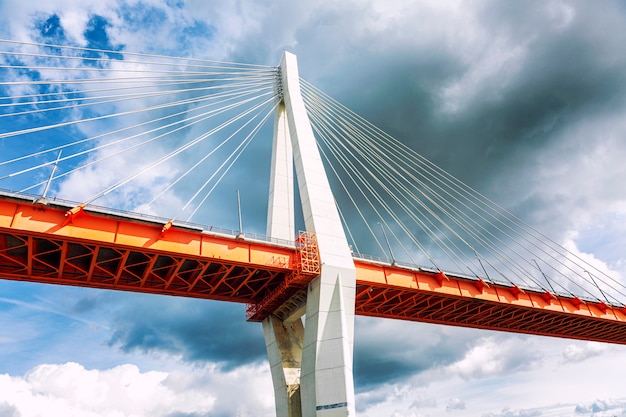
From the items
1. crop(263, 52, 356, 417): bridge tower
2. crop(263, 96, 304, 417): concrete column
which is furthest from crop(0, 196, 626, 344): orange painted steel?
crop(263, 96, 304, 417): concrete column

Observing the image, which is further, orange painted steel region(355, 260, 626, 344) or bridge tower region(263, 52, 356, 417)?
orange painted steel region(355, 260, 626, 344)

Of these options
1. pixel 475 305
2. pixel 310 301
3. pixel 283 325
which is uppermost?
pixel 475 305

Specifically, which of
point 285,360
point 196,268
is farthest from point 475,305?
point 196,268

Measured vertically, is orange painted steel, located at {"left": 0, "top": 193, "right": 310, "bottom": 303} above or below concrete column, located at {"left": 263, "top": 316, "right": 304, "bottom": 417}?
above

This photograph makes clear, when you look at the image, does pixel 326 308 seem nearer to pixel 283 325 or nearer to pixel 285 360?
pixel 285 360

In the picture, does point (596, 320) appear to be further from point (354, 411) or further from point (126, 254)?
point (126, 254)

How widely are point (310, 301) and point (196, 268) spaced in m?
7.43

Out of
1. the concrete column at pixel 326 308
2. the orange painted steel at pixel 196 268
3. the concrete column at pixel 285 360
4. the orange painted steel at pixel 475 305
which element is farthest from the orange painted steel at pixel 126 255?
the orange painted steel at pixel 475 305

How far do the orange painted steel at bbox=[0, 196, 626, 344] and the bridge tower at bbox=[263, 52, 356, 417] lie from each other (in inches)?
52.2

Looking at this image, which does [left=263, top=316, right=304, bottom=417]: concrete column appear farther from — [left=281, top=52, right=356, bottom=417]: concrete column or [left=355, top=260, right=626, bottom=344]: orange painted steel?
[left=355, top=260, right=626, bottom=344]: orange painted steel

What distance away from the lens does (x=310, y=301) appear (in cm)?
2867

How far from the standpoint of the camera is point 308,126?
35812 millimetres

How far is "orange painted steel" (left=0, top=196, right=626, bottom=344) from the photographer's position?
23.5 meters

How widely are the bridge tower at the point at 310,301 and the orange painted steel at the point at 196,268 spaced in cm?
133
